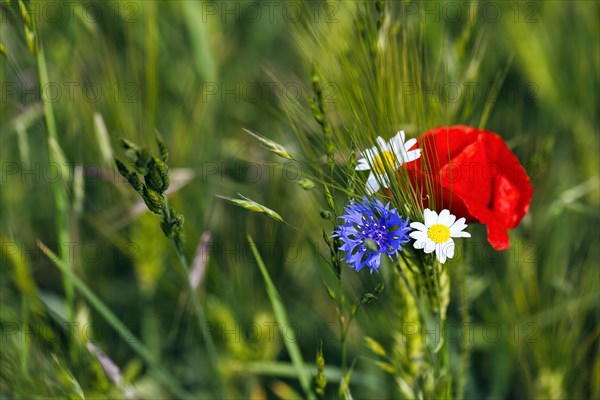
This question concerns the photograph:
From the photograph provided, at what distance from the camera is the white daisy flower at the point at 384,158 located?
1.88ft

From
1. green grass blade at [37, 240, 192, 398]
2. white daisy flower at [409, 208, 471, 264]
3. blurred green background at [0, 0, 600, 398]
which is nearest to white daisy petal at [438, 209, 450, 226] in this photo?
white daisy flower at [409, 208, 471, 264]

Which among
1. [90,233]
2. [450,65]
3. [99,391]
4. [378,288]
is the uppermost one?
[450,65]

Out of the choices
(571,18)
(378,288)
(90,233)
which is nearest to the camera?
(378,288)

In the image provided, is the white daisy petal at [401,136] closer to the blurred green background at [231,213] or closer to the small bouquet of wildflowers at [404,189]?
the small bouquet of wildflowers at [404,189]

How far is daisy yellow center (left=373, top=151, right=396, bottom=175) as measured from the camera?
0.58 m

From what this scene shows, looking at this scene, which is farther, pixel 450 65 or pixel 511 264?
pixel 450 65

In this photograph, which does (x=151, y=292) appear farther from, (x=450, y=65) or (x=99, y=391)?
(x=450, y=65)

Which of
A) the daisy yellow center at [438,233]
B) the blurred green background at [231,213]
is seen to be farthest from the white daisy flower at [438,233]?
the blurred green background at [231,213]

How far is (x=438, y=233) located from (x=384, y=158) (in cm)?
7

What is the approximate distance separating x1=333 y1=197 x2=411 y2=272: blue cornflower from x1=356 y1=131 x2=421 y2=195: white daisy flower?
2 centimetres

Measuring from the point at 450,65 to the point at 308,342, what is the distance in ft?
1.50

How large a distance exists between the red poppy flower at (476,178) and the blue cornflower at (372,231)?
42 millimetres

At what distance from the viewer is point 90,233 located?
1222 millimetres

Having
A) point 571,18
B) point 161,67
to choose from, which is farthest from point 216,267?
point 571,18
